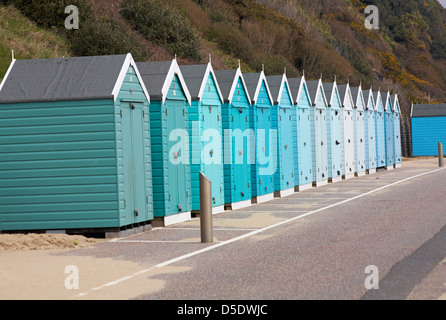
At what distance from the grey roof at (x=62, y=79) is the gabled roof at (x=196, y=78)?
3021mm

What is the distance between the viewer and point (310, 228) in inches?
483

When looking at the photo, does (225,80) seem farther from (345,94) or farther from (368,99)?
(368,99)

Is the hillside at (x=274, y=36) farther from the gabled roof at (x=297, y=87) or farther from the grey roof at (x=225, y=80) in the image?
the gabled roof at (x=297, y=87)

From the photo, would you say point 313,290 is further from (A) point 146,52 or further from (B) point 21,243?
Result: (A) point 146,52

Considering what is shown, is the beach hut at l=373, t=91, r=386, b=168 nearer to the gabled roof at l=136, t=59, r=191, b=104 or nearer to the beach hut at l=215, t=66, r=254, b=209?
the beach hut at l=215, t=66, r=254, b=209

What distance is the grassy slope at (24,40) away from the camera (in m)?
21.9

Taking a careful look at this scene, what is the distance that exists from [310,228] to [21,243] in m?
4.42

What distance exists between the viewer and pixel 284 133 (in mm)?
20516

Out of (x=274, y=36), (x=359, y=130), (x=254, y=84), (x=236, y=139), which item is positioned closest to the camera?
(x=236, y=139)

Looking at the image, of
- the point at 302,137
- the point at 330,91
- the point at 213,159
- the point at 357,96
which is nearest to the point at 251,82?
the point at 213,159

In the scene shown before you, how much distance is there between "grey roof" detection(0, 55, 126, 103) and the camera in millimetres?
11930

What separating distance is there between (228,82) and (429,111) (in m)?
28.6

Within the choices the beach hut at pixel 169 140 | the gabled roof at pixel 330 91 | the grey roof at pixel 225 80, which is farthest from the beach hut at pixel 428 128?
the beach hut at pixel 169 140

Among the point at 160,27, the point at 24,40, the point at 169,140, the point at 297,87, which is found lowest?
the point at 169,140
